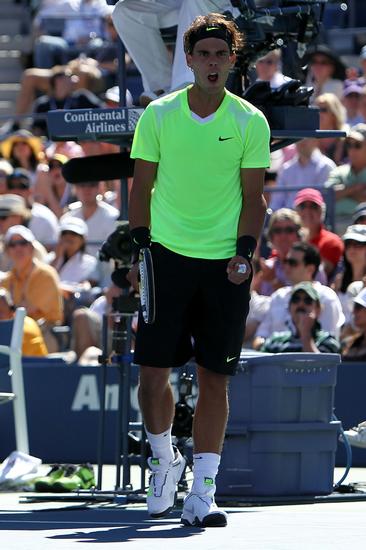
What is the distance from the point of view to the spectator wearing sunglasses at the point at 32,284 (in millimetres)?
12461

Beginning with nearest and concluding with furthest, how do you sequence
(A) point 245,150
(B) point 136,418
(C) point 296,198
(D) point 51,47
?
(A) point 245,150, (B) point 136,418, (C) point 296,198, (D) point 51,47

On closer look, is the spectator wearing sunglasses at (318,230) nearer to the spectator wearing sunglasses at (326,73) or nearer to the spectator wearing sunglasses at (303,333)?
the spectator wearing sunglasses at (303,333)

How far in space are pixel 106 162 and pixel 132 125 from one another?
1.22 feet

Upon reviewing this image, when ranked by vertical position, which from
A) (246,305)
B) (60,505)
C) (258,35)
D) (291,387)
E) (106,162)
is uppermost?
(258,35)

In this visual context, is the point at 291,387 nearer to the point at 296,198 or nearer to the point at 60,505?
the point at 60,505

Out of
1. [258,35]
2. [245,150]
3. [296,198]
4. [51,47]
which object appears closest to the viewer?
[245,150]

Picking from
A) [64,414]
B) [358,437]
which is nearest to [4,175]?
[64,414]

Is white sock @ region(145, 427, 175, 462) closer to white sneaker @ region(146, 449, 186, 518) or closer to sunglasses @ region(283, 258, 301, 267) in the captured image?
white sneaker @ region(146, 449, 186, 518)

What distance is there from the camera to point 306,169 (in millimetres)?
14297

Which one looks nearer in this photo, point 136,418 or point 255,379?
point 255,379

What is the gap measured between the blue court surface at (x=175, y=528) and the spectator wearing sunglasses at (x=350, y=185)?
604cm

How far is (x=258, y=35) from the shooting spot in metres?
7.77

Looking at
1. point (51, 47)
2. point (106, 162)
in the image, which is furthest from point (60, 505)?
point (51, 47)

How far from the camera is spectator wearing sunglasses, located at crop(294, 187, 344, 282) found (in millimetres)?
12500
